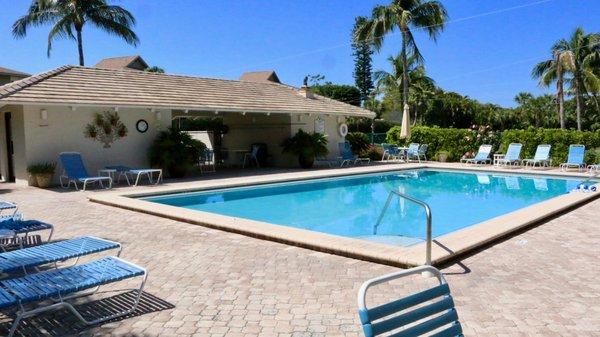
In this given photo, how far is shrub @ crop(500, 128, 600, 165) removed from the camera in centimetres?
2003

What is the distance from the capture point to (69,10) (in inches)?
1172

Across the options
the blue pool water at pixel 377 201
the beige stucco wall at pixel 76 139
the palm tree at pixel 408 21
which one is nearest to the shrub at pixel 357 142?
the palm tree at pixel 408 21

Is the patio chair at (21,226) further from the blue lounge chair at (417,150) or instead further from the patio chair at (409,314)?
the blue lounge chair at (417,150)

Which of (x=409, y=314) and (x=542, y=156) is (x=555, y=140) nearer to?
(x=542, y=156)

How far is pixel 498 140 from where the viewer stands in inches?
900

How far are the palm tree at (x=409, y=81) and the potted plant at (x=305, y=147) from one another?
2070 cm

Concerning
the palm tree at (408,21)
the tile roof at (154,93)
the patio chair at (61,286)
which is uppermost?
the palm tree at (408,21)

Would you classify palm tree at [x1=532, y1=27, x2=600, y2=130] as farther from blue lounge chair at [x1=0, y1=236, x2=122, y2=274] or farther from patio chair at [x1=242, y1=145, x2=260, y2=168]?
blue lounge chair at [x1=0, y1=236, x2=122, y2=274]

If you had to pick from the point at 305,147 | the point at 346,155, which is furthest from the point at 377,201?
the point at 346,155

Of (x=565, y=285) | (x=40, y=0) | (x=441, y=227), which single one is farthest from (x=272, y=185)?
(x=40, y=0)

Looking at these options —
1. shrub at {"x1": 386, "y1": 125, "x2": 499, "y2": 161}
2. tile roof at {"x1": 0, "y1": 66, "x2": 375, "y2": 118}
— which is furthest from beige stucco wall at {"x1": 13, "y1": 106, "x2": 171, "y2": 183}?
shrub at {"x1": 386, "y1": 125, "x2": 499, "y2": 161}

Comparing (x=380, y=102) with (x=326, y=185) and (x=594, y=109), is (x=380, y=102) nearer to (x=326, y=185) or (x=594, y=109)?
(x=594, y=109)

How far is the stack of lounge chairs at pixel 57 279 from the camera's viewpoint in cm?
397

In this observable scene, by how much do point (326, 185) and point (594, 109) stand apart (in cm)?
4784
